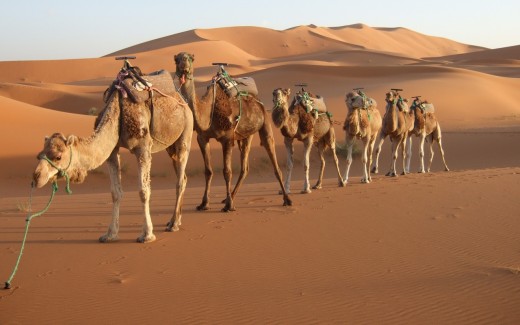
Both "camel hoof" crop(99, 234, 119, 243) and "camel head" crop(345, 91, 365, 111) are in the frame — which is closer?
"camel hoof" crop(99, 234, 119, 243)

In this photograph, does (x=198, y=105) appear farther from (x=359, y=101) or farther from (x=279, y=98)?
(x=359, y=101)

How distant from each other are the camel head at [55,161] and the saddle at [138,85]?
1173 millimetres

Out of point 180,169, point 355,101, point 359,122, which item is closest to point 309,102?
point 355,101

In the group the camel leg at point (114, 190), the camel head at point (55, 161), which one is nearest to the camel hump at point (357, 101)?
the camel leg at point (114, 190)

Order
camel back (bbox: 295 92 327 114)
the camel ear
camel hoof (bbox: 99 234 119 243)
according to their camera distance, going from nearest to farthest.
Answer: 1. the camel ear
2. camel hoof (bbox: 99 234 119 243)
3. camel back (bbox: 295 92 327 114)

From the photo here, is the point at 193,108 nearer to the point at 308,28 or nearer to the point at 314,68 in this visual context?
the point at 314,68

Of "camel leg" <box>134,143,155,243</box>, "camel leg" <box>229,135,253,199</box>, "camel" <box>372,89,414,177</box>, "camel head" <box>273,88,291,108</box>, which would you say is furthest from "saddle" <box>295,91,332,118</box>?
"camel leg" <box>134,143,155,243</box>

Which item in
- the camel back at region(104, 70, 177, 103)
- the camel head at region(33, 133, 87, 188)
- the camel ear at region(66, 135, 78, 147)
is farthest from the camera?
the camel back at region(104, 70, 177, 103)

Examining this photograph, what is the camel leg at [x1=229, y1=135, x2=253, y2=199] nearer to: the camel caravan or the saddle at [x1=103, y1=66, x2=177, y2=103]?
the camel caravan

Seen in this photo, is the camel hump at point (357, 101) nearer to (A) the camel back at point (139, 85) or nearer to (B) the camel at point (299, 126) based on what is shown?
(B) the camel at point (299, 126)

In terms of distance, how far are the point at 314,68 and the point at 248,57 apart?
48.1m

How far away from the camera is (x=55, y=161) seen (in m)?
6.21

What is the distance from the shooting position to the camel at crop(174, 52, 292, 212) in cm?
905

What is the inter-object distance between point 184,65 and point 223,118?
1350 millimetres
